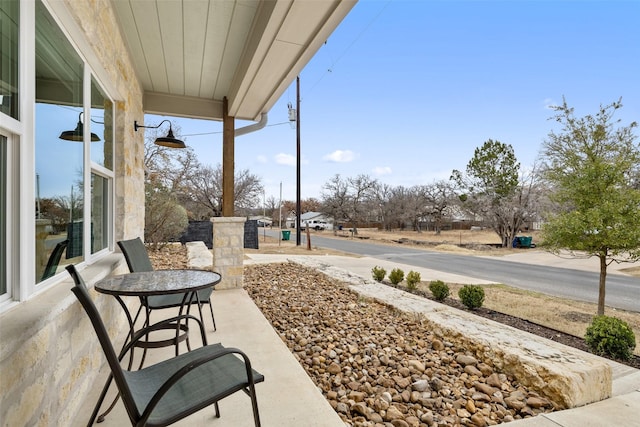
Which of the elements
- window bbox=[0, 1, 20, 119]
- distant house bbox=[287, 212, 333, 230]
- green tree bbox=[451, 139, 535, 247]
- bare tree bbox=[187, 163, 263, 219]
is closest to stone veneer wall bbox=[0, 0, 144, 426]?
window bbox=[0, 1, 20, 119]

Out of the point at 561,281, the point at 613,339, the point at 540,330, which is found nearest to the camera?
the point at 613,339

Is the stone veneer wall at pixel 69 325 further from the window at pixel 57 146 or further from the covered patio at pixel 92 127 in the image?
the window at pixel 57 146

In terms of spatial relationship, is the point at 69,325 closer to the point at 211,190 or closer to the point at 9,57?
the point at 9,57

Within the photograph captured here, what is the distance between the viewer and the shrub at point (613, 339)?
297cm

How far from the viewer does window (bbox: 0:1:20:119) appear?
1.12m

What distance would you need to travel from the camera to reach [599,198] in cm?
440

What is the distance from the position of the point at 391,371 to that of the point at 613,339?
2384 millimetres

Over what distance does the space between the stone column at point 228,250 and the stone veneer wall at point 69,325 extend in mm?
1392

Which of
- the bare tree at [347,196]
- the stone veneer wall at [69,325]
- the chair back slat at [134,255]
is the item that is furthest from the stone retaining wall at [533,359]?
the bare tree at [347,196]

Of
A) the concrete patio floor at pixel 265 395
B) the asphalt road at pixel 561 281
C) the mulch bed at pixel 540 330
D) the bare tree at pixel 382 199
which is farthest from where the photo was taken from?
the bare tree at pixel 382 199

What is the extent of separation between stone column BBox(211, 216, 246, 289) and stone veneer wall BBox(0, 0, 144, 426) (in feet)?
4.57

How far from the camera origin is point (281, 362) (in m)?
2.30

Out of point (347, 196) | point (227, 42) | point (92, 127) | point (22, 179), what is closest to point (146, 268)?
point (92, 127)

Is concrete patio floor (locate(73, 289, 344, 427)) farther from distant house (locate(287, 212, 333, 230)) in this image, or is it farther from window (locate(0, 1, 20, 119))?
distant house (locate(287, 212, 333, 230))
